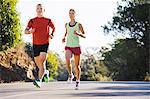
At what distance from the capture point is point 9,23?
26.2 meters

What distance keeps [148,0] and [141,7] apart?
0.88m

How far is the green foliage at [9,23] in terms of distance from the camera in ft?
85.2

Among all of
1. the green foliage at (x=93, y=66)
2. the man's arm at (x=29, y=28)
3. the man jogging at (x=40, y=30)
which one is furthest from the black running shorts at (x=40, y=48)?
the green foliage at (x=93, y=66)

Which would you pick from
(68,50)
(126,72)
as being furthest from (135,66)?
(68,50)

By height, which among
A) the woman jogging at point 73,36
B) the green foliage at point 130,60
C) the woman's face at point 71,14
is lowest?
the woman jogging at point 73,36

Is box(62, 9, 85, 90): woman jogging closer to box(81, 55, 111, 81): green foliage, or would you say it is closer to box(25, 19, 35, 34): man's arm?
box(25, 19, 35, 34): man's arm

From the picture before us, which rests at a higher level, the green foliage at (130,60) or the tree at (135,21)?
the tree at (135,21)

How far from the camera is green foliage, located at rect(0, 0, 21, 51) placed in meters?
26.0

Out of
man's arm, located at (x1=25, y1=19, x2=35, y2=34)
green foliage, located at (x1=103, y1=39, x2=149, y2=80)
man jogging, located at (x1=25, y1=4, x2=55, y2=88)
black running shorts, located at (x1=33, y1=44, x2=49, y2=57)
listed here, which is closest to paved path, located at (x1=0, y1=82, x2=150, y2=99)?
man jogging, located at (x1=25, y1=4, x2=55, y2=88)

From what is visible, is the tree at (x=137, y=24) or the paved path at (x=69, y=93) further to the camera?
the tree at (x=137, y=24)

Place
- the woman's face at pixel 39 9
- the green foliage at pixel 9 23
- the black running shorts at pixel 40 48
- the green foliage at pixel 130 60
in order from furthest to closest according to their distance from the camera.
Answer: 1. the green foliage at pixel 130 60
2. the green foliage at pixel 9 23
3. the black running shorts at pixel 40 48
4. the woman's face at pixel 39 9

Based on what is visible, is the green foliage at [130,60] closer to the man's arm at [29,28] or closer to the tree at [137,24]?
the tree at [137,24]

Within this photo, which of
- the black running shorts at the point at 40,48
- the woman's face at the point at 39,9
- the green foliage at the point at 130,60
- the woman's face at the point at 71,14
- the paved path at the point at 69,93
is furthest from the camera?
the green foliage at the point at 130,60

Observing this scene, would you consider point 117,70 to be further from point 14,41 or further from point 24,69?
point 14,41
